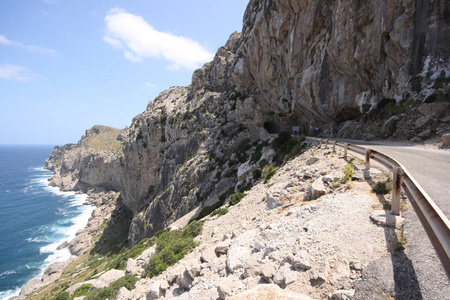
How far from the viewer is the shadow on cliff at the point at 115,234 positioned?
144ft

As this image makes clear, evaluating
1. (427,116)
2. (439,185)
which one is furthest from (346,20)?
(439,185)

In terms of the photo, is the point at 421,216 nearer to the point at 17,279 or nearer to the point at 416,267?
the point at 416,267

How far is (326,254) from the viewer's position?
14.8 ft

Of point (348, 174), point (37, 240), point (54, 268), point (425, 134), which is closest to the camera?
point (348, 174)

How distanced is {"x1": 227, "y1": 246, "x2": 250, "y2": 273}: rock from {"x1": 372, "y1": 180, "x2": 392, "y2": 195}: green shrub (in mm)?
4255

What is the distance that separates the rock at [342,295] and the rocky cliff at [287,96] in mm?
15735

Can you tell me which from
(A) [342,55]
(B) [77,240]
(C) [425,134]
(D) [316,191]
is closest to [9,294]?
(B) [77,240]

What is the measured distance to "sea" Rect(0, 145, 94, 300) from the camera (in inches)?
1521

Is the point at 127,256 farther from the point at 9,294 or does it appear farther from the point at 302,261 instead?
the point at 9,294

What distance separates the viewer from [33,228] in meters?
54.2

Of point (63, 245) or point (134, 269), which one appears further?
point (63, 245)

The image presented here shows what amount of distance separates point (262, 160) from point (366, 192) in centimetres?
1860

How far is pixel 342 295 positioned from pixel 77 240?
5969cm

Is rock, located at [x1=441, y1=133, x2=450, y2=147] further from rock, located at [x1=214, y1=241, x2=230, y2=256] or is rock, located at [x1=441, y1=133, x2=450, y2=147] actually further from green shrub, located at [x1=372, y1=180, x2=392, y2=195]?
rock, located at [x1=214, y1=241, x2=230, y2=256]
